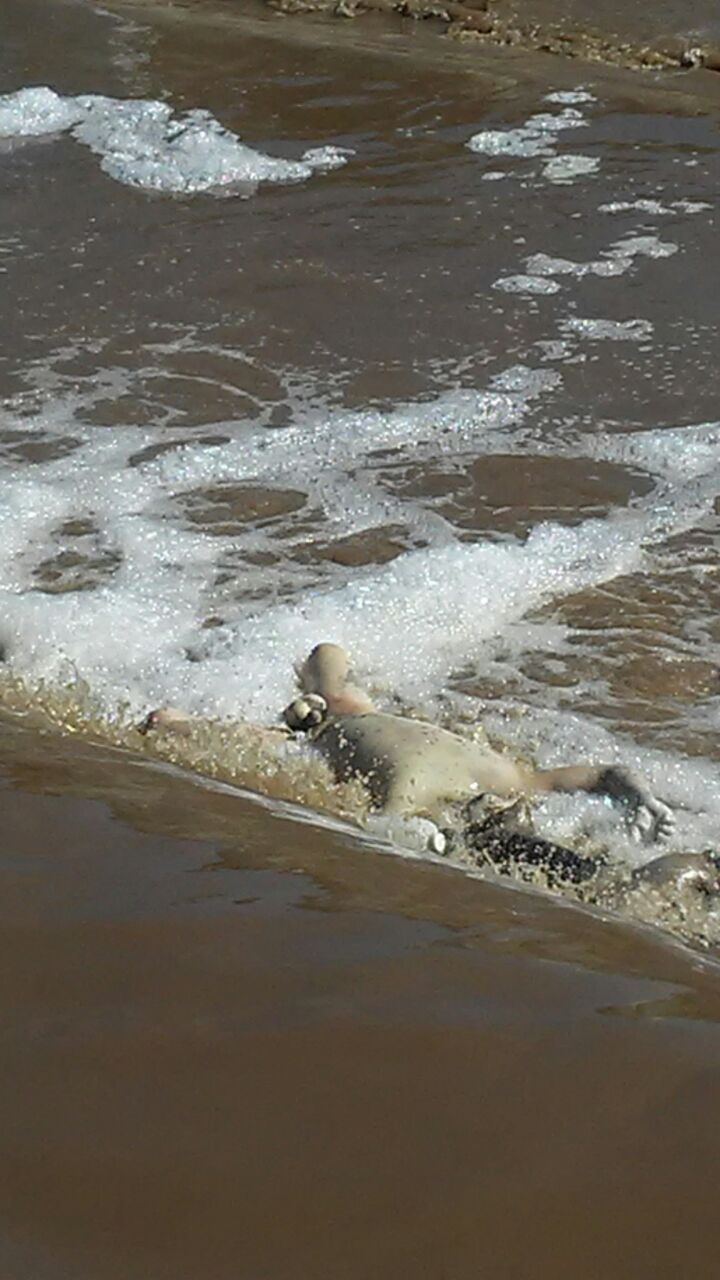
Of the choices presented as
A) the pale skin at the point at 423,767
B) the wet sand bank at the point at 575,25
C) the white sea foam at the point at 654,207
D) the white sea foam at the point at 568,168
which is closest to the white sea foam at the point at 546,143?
the white sea foam at the point at 568,168

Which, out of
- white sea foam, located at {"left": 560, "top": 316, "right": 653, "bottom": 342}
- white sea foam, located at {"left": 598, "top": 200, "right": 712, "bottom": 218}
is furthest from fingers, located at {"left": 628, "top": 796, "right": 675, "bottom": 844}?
white sea foam, located at {"left": 598, "top": 200, "right": 712, "bottom": 218}

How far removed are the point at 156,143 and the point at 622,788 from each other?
18.3 ft

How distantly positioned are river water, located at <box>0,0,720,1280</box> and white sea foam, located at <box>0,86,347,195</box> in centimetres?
3

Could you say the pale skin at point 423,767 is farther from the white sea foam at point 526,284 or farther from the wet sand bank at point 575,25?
the wet sand bank at point 575,25

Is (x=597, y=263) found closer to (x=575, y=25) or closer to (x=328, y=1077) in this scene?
(x=575, y=25)

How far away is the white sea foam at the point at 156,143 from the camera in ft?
26.3

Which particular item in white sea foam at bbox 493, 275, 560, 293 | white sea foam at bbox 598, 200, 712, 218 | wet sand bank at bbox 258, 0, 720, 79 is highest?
wet sand bank at bbox 258, 0, 720, 79

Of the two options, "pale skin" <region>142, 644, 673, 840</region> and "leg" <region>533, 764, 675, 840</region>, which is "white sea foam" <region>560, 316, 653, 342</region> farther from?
"leg" <region>533, 764, 675, 840</region>

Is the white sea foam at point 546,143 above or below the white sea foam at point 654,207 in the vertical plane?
above

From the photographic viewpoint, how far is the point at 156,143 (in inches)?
333

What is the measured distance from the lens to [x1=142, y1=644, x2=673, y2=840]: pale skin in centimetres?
383

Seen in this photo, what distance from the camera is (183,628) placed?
A: 4.66m

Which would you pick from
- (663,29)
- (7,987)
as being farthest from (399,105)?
(7,987)

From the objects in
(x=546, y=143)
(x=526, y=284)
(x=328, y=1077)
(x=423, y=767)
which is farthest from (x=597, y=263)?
(x=328, y=1077)
